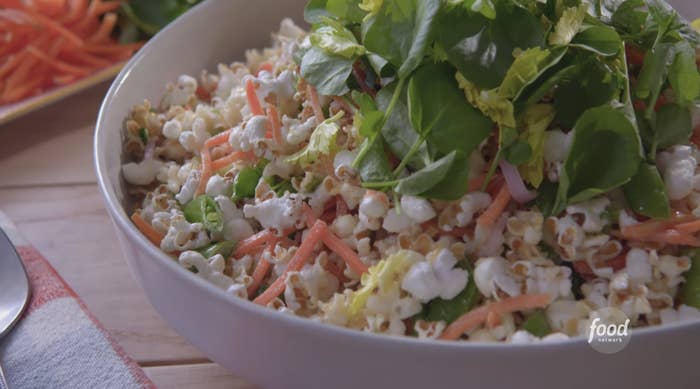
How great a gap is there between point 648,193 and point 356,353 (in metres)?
0.43

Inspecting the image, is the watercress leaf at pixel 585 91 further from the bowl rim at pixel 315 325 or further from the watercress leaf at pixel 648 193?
the bowl rim at pixel 315 325

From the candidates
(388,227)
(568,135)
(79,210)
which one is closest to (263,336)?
(388,227)

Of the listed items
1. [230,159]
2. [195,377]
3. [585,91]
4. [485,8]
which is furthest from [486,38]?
[195,377]

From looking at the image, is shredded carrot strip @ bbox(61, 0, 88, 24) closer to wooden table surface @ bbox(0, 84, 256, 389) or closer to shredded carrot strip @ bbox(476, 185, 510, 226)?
wooden table surface @ bbox(0, 84, 256, 389)

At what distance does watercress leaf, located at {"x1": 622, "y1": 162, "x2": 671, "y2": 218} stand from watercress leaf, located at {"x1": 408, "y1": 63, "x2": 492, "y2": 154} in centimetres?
A: 20

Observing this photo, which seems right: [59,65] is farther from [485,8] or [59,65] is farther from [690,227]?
[690,227]

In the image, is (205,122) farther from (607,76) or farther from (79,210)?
(607,76)

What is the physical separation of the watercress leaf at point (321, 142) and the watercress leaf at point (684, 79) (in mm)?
463

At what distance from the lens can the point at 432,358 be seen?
88 cm

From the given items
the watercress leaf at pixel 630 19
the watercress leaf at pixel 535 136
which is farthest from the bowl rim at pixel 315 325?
the watercress leaf at pixel 630 19

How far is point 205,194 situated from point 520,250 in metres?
0.50

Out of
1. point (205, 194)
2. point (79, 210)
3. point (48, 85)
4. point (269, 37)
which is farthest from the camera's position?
point (48, 85)

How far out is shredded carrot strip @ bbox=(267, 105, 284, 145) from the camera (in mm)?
1195

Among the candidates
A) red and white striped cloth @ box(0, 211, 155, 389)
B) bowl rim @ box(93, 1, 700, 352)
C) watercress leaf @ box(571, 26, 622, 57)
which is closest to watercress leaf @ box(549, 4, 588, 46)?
watercress leaf @ box(571, 26, 622, 57)
